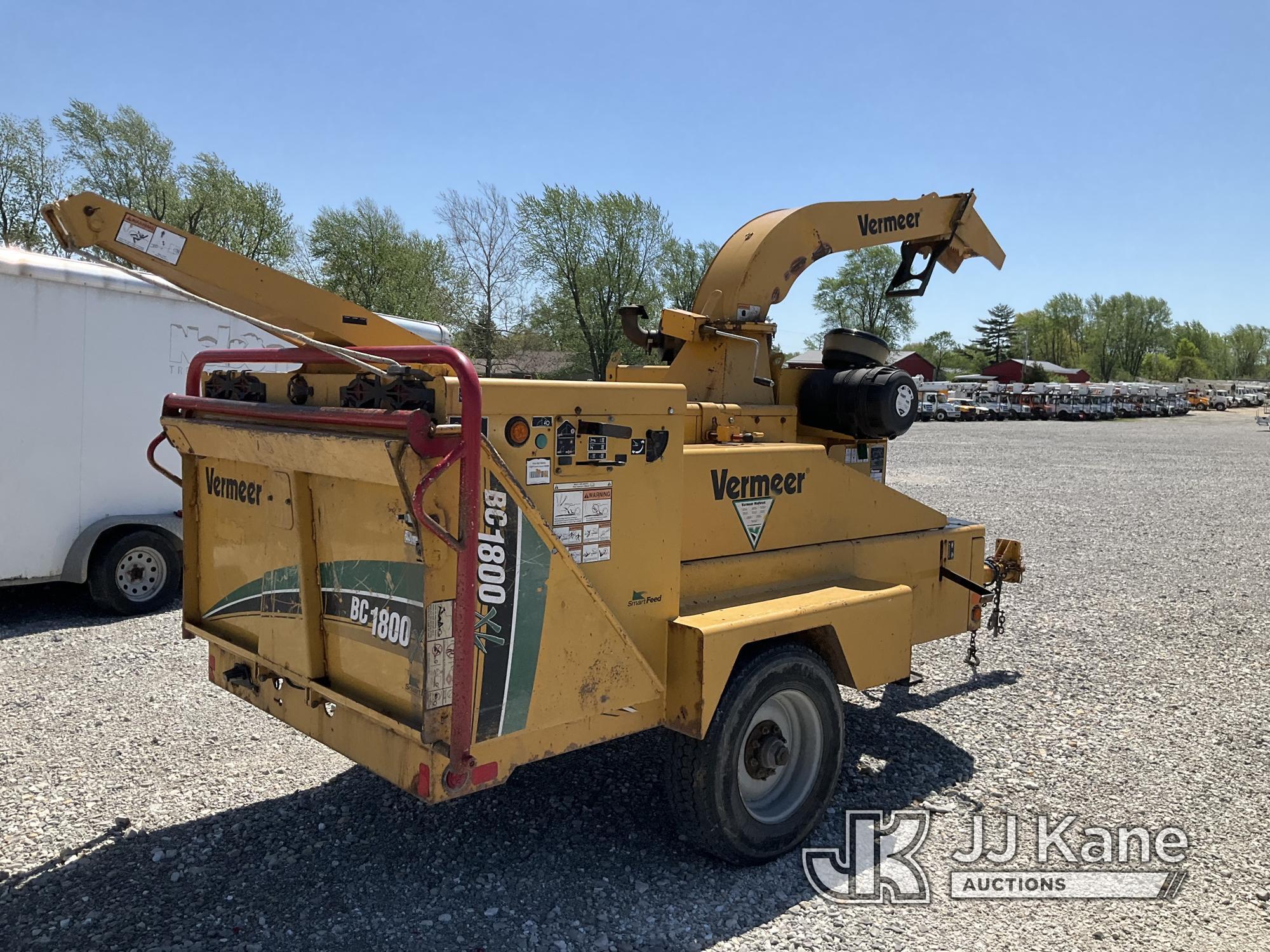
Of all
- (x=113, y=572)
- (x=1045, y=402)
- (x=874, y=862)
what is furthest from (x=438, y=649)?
(x=1045, y=402)

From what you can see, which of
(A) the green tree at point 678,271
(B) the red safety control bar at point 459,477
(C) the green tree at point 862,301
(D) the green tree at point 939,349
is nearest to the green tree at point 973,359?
(D) the green tree at point 939,349

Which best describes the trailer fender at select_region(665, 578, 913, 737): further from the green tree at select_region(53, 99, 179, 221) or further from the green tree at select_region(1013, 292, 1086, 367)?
the green tree at select_region(1013, 292, 1086, 367)

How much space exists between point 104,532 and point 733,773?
639 centimetres

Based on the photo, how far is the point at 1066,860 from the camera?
Result: 4.29 metres

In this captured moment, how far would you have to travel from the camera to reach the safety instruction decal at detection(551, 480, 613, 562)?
345 centimetres

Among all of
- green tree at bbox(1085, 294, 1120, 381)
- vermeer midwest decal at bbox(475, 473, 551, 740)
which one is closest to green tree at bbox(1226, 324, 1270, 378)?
green tree at bbox(1085, 294, 1120, 381)

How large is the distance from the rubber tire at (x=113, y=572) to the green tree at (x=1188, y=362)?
130m

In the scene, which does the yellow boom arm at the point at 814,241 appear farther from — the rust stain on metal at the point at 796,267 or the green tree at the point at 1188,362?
the green tree at the point at 1188,362

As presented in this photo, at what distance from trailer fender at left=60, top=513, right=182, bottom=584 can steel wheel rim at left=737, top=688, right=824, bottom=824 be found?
20.1 ft

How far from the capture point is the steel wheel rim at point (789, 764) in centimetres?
420

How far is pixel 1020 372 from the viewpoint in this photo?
92562 mm

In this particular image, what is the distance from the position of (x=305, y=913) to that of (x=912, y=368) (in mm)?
80839

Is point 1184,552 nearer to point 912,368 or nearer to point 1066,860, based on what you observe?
point 1066,860
